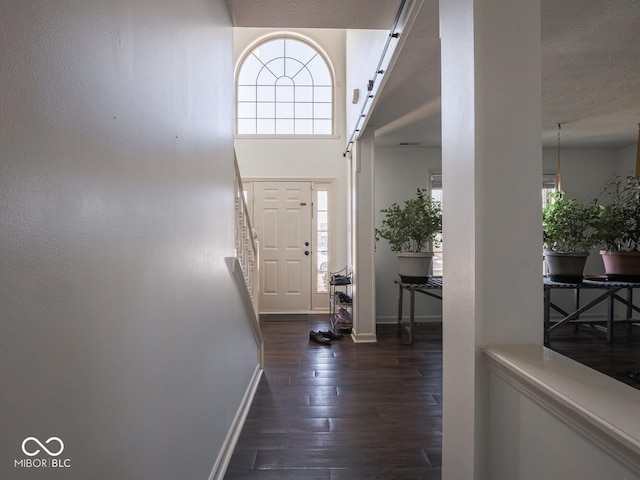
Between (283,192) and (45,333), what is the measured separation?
16.9ft

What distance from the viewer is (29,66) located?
61 cm

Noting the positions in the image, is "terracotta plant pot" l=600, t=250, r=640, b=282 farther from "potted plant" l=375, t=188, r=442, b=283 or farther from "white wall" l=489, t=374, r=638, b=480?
"white wall" l=489, t=374, r=638, b=480

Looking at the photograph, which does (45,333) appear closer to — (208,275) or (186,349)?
(186,349)

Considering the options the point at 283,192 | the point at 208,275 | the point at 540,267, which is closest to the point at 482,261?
the point at 540,267

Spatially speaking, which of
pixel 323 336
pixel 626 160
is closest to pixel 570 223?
pixel 323 336

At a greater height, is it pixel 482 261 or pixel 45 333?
pixel 482 261

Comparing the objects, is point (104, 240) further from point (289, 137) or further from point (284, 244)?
point (289, 137)

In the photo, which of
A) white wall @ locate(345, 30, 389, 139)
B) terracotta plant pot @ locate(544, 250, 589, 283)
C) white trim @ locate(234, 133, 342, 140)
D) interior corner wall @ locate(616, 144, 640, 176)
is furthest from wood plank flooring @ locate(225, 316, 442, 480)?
interior corner wall @ locate(616, 144, 640, 176)

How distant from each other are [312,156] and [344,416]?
13.6 ft

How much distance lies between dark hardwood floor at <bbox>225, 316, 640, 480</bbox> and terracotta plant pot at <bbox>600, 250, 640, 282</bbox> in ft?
2.53

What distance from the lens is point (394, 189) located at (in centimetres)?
508

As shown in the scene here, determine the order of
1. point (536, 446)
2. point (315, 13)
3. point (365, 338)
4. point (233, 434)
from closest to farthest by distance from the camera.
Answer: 1. point (536, 446)
2. point (233, 434)
3. point (315, 13)
4. point (365, 338)

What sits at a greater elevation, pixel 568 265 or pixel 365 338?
pixel 568 265

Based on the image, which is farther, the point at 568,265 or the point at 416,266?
the point at 416,266
